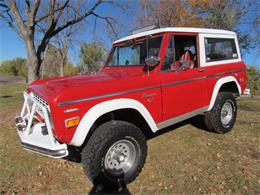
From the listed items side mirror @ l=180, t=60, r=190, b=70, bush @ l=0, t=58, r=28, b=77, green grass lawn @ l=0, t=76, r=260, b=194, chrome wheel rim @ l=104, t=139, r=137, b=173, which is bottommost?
green grass lawn @ l=0, t=76, r=260, b=194

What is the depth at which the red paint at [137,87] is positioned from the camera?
2.14 meters

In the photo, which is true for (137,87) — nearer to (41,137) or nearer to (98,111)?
(98,111)

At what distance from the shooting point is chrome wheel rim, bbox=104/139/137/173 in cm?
261

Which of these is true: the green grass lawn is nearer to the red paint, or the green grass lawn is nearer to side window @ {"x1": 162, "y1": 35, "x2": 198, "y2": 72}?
the red paint

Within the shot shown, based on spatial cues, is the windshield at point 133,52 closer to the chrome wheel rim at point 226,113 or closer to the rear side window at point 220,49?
the rear side window at point 220,49

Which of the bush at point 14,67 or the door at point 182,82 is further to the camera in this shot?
the bush at point 14,67

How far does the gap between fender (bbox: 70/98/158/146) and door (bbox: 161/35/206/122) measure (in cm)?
59

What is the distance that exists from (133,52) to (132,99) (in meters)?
1.33

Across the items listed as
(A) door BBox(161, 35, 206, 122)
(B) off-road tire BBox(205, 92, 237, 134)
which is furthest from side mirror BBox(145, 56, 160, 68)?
(B) off-road tire BBox(205, 92, 237, 134)

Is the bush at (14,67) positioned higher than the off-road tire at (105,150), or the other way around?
the bush at (14,67)

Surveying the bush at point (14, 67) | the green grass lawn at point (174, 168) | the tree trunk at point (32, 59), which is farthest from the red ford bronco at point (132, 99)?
the bush at point (14, 67)

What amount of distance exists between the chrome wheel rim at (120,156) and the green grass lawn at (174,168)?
0.29 metres

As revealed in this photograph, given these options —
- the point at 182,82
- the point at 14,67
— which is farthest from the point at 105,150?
the point at 14,67

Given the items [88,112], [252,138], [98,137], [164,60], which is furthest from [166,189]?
[252,138]
